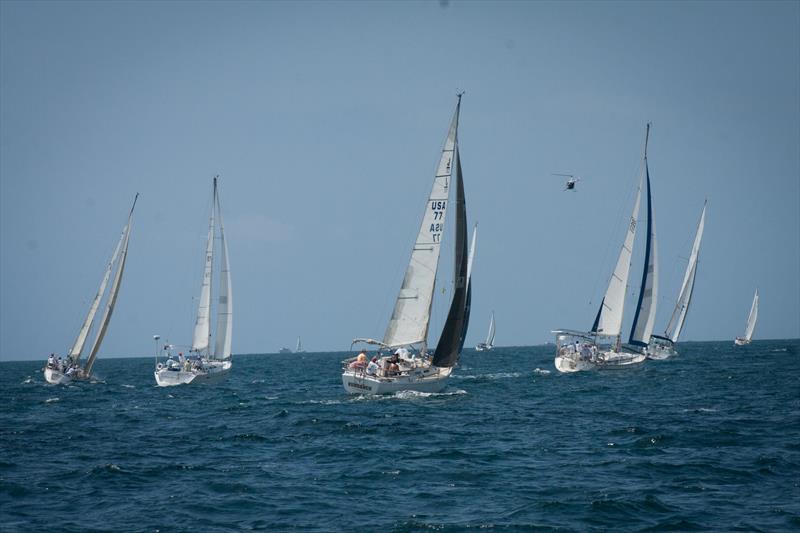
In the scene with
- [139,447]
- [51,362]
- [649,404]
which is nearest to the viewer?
[139,447]

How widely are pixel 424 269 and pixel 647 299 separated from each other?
105ft

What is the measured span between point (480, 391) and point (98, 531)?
1236 inches

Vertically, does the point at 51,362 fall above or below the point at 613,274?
below

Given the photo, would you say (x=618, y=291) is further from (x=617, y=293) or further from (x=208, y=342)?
(x=208, y=342)

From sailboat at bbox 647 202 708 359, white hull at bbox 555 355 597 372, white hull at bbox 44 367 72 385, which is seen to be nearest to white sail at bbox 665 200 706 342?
sailboat at bbox 647 202 708 359

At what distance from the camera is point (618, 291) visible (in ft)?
208

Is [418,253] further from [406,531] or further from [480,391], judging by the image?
[406,531]

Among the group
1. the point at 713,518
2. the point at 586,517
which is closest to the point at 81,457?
the point at 586,517

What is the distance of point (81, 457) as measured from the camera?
24.3m

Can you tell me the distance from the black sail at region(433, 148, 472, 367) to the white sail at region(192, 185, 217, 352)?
26.5 m

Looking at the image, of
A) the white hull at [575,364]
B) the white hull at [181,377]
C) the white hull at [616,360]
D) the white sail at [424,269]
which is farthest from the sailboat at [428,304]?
the white hull at [616,360]

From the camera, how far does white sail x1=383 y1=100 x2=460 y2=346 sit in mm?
40250

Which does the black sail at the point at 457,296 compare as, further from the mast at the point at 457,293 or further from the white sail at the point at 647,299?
the white sail at the point at 647,299

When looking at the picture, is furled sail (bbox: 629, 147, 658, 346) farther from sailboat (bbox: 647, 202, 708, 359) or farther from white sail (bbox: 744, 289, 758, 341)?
white sail (bbox: 744, 289, 758, 341)
